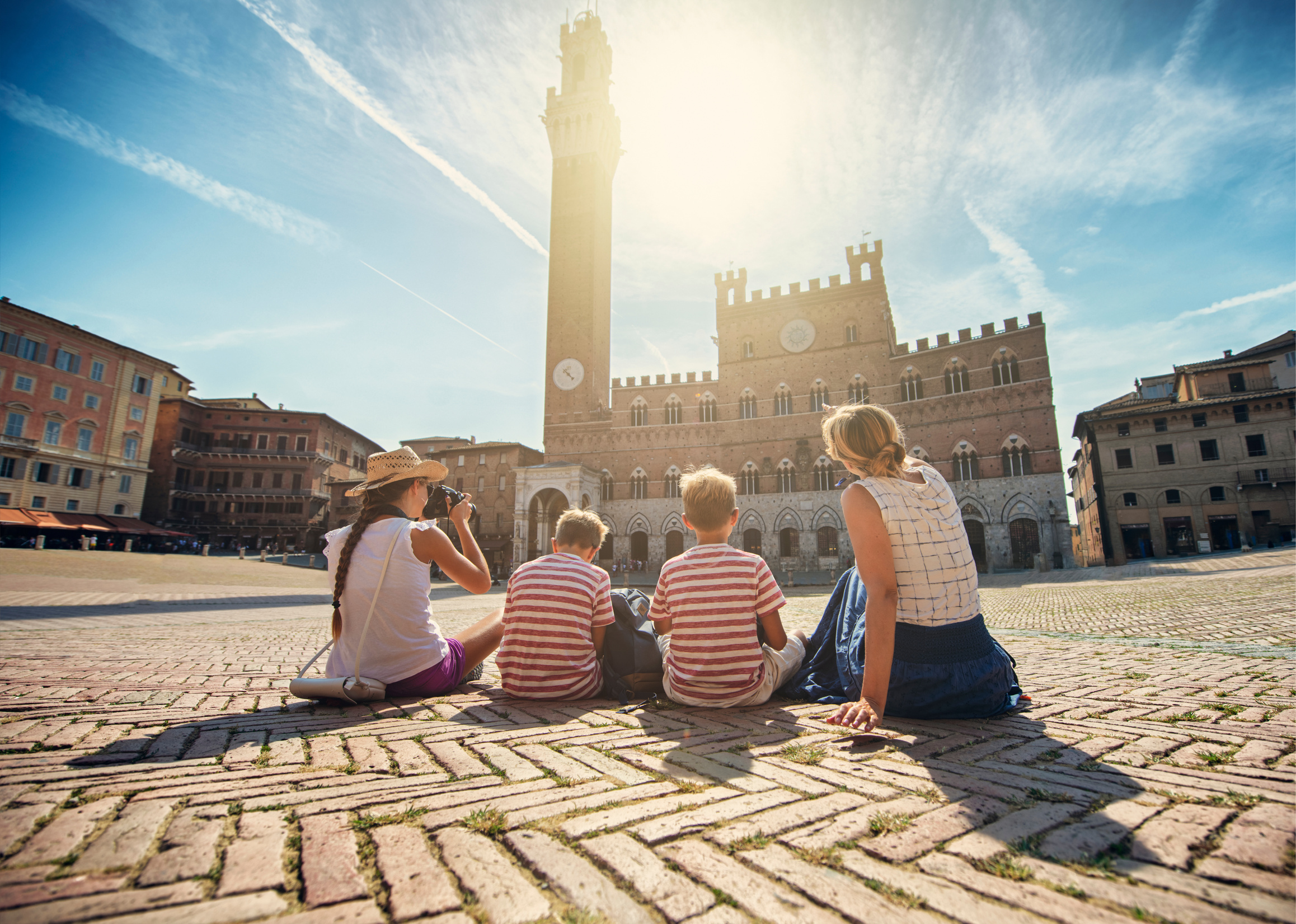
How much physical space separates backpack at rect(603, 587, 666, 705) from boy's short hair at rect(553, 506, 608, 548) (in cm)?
38

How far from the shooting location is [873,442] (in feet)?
9.23

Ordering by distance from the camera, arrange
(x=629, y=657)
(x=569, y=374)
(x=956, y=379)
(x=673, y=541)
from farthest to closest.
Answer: (x=569, y=374), (x=673, y=541), (x=956, y=379), (x=629, y=657)

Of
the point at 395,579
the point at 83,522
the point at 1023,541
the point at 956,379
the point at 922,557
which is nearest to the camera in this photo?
the point at 922,557

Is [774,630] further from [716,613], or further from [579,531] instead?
[579,531]

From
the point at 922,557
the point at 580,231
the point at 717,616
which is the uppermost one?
the point at 580,231

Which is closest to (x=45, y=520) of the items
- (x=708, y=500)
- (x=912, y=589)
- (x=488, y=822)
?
(x=708, y=500)

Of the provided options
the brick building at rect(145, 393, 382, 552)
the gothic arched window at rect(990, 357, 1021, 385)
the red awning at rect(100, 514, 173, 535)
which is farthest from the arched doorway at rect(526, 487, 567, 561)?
the red awning at rect(100, 514, 173, 535)

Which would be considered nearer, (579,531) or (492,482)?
(579,531)

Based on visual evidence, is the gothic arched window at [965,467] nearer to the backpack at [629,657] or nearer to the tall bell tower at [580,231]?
the tall bell tower at [580,231]

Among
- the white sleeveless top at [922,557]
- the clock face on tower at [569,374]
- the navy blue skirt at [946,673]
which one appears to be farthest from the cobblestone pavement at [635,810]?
the clock face on tower at [569,374]

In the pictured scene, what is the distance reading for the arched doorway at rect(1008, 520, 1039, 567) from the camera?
24844 millimetres

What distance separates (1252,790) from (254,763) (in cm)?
330

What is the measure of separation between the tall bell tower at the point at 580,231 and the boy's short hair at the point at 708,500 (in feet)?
104

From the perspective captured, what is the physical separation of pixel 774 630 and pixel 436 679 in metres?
1.97
